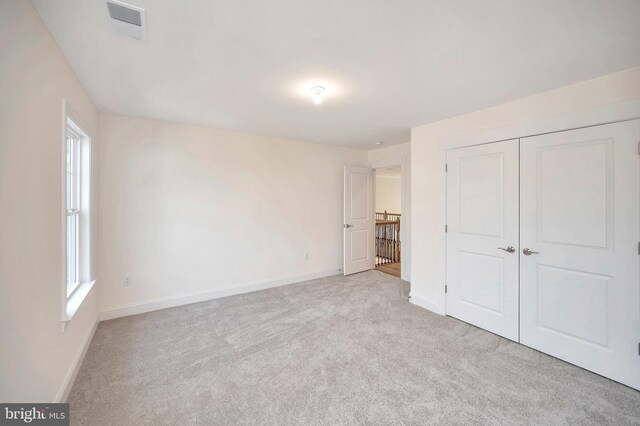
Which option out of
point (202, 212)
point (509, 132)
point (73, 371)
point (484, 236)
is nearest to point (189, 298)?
point (202, 212)

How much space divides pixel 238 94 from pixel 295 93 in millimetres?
548

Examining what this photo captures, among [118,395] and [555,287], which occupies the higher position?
[555,287]

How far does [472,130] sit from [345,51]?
193 centimetres

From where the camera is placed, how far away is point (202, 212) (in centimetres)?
372

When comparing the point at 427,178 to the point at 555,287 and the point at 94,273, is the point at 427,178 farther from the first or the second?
the point at 94,273

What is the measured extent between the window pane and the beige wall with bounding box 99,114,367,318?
0.49 m

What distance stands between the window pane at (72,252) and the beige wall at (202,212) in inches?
19.3

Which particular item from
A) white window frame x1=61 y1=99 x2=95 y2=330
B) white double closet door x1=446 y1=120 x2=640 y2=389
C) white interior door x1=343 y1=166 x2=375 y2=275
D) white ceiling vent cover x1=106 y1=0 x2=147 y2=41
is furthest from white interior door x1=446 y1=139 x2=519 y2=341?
white window frame x1=61 y1=99 x2=95 y2=330

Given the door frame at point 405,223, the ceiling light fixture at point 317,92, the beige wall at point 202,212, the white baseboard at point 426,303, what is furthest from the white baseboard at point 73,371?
the door frame at point 405,223

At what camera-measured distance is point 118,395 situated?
74.7 inches

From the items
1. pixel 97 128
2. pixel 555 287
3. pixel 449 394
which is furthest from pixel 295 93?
pixel 555 287

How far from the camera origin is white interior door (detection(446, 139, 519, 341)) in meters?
2.67

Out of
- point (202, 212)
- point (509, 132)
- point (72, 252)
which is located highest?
point (509, 132)

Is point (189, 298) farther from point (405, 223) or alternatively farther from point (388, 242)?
point (388, 242)
